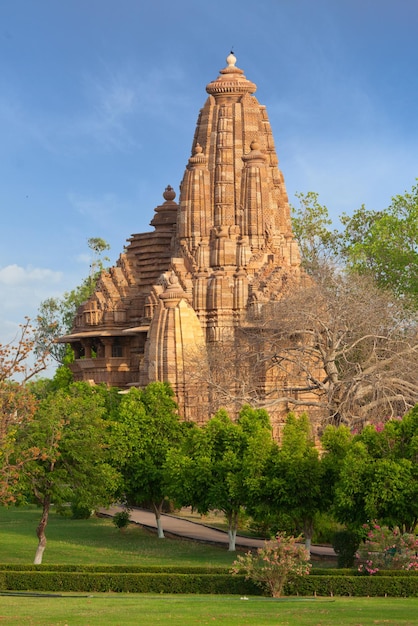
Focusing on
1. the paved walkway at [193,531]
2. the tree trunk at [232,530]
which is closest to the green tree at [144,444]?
the paved walkway at [193,531]

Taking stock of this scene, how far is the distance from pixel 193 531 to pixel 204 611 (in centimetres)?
2217

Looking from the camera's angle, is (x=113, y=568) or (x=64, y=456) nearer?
(x=113, y=568)

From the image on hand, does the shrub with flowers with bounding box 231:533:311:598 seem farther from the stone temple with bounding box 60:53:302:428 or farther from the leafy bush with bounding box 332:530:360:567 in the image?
the stone temple with bounding box 60:53:302:428

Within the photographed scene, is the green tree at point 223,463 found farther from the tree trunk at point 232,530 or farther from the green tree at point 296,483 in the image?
the green tree at point 296,483

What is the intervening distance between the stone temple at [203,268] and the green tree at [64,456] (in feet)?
39.9

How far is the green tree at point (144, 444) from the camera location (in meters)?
49.7

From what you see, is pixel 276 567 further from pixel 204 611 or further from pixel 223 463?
pixel 223 463

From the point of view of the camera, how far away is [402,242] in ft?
249

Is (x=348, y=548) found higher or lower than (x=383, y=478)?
lower

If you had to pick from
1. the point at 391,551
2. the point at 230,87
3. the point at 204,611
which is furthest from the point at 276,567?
the point at 230,87

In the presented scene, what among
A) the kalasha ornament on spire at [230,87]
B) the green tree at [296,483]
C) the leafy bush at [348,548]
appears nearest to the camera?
the leafy bush at [348,548]

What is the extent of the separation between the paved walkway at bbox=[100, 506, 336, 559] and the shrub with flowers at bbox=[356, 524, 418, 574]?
7.15 m

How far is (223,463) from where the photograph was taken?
4431 cm

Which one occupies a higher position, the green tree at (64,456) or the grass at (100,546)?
the green tree at (64,456)
